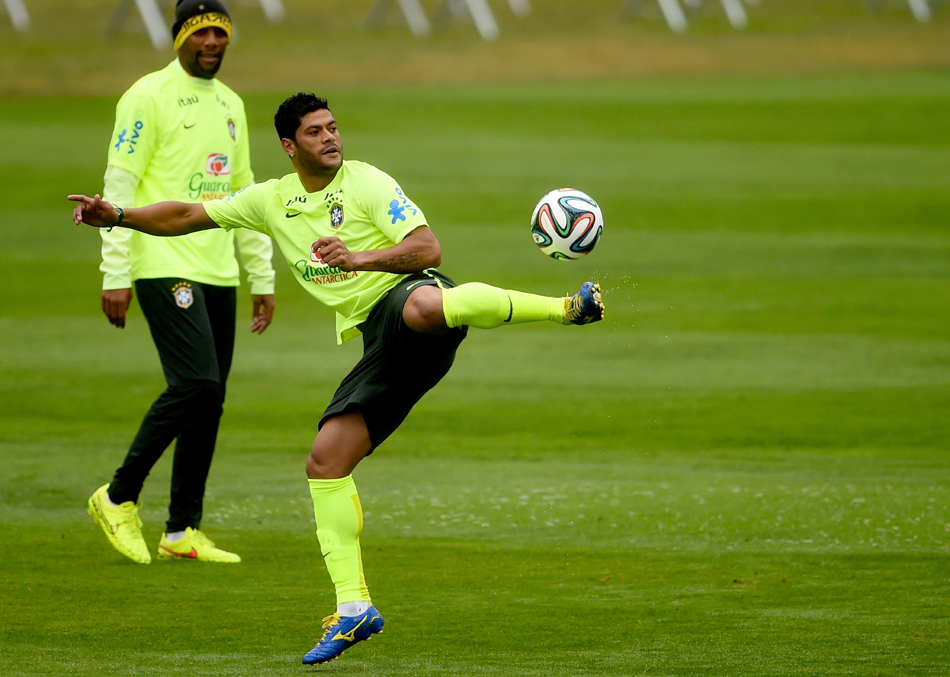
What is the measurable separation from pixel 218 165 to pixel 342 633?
11.2 feet

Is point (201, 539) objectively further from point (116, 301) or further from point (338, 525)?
point (338, 525)

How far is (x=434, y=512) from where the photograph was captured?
920cm

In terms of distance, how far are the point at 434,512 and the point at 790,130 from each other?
19.4 metres

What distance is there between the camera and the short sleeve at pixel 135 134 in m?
7.96

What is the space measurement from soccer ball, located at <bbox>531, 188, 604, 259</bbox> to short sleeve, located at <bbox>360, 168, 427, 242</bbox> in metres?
0.70

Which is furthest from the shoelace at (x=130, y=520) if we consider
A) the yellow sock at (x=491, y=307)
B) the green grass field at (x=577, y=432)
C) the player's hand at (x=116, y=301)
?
the yellow sock at (x=491, y=307)

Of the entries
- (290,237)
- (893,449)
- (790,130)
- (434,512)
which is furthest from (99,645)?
(790,130)

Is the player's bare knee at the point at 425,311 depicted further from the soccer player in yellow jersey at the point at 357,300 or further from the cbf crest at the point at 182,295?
the cbf crest at the point at 182,295

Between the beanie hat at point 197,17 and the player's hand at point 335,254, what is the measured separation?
2589mm

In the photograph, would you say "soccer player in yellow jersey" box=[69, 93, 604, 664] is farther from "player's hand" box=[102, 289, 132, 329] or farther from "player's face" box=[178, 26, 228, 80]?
"player's face" box=[178, 26, 228, 80]

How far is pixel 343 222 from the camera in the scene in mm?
6492

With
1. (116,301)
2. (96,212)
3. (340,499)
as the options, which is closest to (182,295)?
(116,301)

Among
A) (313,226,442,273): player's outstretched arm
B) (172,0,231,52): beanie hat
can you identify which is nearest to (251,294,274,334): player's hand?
(172,0,231,52): beanie hat

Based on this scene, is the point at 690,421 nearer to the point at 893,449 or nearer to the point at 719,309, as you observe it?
the point at 893,449
